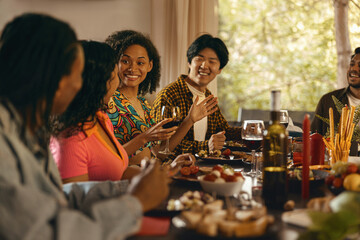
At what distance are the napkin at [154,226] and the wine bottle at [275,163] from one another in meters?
0.33

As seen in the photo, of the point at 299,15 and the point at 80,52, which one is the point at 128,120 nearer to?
the point at 80,52

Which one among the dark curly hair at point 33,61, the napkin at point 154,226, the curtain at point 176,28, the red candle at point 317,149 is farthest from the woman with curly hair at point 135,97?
the dark curly hair at point 33,61

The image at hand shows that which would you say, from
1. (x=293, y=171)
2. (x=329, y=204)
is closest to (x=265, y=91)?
(x=293, y=171)

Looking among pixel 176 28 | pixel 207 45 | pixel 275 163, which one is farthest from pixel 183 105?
pixel 275 163

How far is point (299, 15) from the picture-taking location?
4.98 meters

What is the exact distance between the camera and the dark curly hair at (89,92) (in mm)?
1338

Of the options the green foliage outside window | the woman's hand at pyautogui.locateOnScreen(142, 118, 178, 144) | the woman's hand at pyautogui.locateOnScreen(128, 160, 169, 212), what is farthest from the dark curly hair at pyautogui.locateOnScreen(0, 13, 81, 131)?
the green foliage outside window

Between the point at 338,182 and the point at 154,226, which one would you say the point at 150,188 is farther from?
the point at 338,182

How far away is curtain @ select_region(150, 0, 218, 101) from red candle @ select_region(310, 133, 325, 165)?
225 centimetres

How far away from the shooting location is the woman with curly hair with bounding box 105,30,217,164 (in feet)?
7.52

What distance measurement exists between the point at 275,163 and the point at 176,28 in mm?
2807

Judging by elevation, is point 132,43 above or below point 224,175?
above

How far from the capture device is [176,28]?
372 centimetres

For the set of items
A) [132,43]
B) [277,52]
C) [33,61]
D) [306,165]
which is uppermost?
[277,52]
